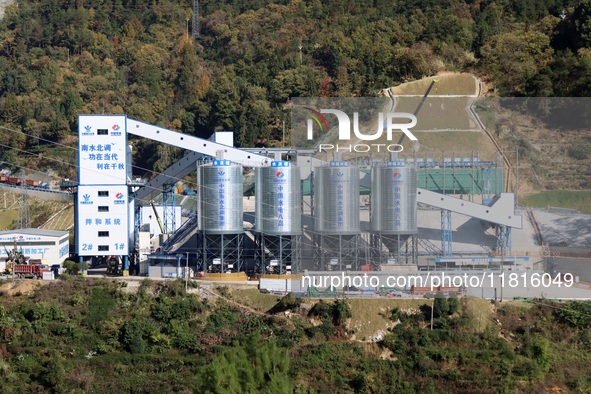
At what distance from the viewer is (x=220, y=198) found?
165ft

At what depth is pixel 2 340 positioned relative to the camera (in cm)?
4409

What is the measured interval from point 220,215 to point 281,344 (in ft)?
28.2

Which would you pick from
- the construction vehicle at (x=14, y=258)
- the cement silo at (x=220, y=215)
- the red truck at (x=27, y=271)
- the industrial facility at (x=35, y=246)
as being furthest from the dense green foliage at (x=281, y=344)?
the industrial facility at (x=35, y=246)

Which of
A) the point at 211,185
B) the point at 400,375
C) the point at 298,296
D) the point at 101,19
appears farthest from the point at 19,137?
the point at 400,375

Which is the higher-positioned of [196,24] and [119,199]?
[196,24]

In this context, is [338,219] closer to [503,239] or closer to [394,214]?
[394,214]

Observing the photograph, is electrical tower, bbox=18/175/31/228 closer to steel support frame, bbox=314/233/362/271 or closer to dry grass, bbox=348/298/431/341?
steel support frame, bbox=314/233/362/271

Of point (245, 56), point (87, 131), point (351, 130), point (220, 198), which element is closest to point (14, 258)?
point (87, 131)

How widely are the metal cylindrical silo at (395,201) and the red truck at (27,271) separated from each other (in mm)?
13843

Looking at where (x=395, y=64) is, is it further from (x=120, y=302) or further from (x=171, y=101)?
(x=120, y=302)

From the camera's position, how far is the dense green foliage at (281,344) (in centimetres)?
4206

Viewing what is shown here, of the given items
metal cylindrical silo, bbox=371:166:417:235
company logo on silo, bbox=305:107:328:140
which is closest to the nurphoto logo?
company logo on silo, bbox=305:107:328:140

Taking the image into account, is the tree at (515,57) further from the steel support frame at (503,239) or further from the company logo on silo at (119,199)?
the company logo on silo at (119,199)

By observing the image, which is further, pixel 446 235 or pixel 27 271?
pixel 446 235
